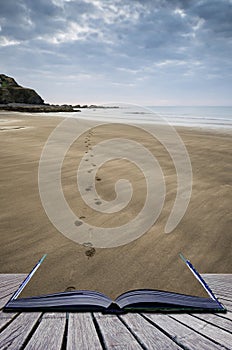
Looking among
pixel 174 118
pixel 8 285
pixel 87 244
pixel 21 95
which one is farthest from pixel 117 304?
pixel 21 95

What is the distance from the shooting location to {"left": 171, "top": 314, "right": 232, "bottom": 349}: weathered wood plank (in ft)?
2.74

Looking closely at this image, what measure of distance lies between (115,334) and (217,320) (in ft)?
1.62

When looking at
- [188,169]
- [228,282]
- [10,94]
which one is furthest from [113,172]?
[10,94]

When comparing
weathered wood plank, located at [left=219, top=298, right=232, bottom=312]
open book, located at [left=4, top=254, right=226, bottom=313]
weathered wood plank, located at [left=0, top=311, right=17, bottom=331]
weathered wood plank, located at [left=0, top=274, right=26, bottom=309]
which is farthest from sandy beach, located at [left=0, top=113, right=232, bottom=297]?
weathered wood plank, located at [left=0, top=311, right=17, bottom=331]

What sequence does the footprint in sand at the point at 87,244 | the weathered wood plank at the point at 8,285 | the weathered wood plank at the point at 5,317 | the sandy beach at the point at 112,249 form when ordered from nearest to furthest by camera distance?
the weathered wood plank at the point at 5,317 → the weathered wood plank at the point at 8,285 → the sandy beach at the point at 112,249 → the footprint in sand at the point at 87,244

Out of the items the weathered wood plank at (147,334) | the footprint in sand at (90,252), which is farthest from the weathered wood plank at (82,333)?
the footprint in sand at (90,252)

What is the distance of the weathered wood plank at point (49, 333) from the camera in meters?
0.79

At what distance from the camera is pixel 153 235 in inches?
103

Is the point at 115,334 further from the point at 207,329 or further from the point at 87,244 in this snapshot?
the point at 87,244

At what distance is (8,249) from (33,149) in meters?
4.64

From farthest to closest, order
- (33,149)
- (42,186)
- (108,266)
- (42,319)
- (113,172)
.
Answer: (33,149)
(113,172)
(42,186)
(108,266)
(42,319)

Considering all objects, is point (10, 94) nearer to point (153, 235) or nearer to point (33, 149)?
point (33, 149)

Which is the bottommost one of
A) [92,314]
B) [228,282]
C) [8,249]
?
[8,249]

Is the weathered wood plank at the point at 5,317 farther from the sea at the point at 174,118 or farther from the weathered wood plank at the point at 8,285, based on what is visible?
the sea at the point at 174,118
